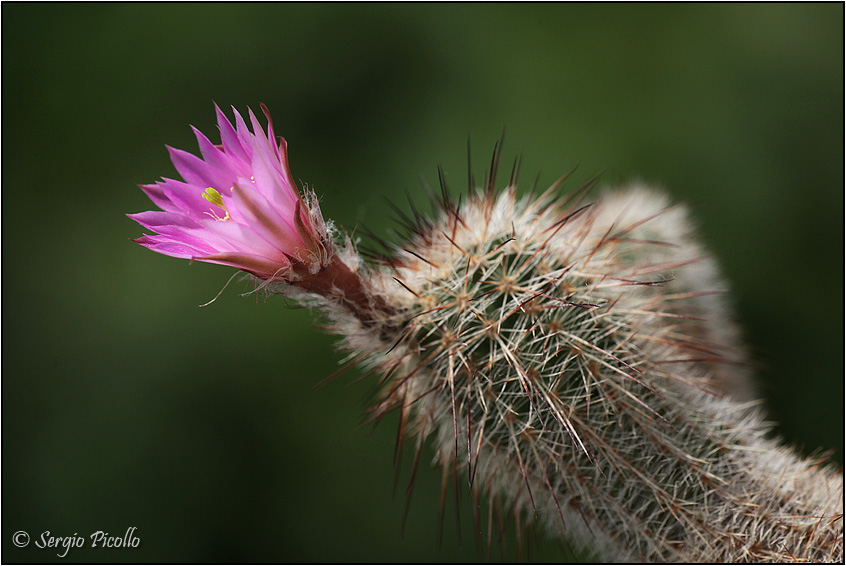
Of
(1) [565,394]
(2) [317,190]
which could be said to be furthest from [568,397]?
(2) [317,190]

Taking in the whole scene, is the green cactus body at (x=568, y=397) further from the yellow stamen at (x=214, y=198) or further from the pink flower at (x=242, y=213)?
the yellow stamen at (x=214, y=198)

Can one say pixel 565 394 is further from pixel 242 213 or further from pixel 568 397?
pixel 242 213

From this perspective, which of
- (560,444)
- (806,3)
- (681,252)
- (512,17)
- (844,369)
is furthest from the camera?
(512,17)

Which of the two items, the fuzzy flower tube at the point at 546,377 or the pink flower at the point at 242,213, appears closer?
the pink flower at the point at 242,213

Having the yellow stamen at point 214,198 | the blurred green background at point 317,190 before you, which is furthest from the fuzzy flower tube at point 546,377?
the blurred green background at point 317,190

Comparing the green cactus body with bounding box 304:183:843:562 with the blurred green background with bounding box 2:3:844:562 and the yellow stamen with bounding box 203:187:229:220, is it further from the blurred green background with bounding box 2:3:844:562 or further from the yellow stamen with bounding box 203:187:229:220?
the blurred green background with bounding box 2:3:844:562

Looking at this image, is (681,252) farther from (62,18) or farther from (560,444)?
(62,18)

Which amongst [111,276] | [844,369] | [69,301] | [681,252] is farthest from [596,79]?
[69,301]
